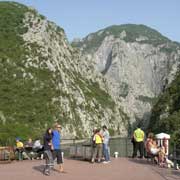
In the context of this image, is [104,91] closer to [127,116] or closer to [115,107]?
[115,107]

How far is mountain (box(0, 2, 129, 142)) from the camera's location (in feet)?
320

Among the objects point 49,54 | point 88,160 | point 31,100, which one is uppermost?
point 49,54

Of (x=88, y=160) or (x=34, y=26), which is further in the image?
(x=34, y=26)

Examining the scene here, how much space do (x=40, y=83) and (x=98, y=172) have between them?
83614 millimetres

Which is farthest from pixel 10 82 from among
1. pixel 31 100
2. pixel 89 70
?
pixel 89 70

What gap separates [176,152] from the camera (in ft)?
89.4

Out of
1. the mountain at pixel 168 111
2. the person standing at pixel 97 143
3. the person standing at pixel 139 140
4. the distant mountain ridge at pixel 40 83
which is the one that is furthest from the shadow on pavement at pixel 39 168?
the distant mountain ridge at pixel 40 83

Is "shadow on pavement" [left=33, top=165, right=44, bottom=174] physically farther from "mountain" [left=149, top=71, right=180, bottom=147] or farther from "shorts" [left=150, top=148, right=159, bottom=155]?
"mountain" [left=149, top=71, right=180, bottom=147]

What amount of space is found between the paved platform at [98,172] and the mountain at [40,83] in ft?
165

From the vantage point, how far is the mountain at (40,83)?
97.6 metres

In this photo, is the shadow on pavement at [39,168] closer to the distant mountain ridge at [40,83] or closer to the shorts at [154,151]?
the shorts at [154,151]

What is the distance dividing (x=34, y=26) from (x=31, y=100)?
2388cm

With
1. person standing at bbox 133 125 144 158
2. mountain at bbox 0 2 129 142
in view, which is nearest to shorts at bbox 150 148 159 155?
person standing at bbox 133 125 144 158

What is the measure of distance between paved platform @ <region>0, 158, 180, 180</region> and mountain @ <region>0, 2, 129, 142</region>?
50407 mm
